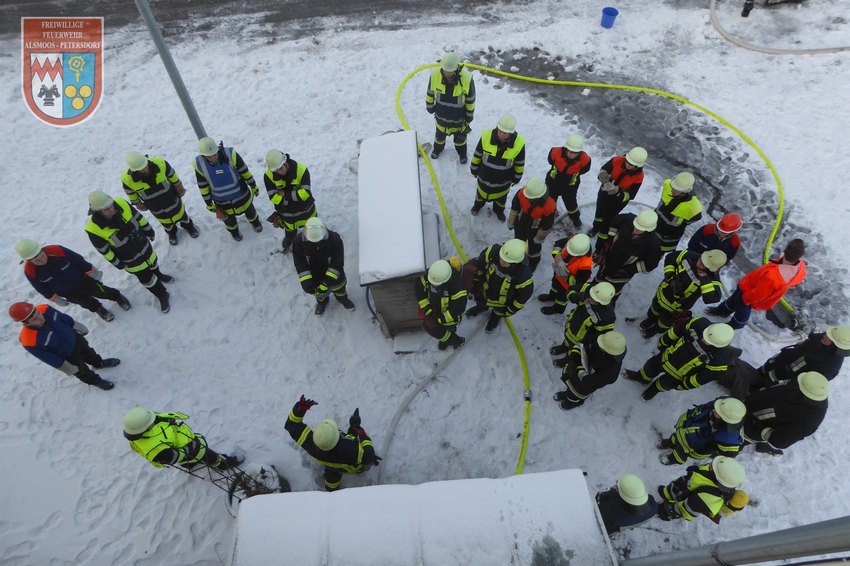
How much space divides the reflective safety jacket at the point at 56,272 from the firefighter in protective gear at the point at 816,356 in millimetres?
8749

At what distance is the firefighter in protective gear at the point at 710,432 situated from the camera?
4.49 m

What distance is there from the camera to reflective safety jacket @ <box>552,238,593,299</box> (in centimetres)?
561

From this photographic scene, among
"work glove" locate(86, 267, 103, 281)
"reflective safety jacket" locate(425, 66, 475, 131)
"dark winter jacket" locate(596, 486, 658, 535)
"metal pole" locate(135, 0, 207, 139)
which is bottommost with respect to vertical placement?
"dark winter jacket" locate(596, 486, 658, 535)

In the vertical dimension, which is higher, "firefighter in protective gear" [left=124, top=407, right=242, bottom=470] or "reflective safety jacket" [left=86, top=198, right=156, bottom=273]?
"reflective safety jacket" [left=86, top=198, right=156, bottom=273]

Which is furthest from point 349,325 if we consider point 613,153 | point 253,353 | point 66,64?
point 66,64

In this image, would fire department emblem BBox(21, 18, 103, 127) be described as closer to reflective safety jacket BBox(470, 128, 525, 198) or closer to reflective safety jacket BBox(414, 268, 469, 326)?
reflective safety jacket BBox(470, 128, 525, 198)

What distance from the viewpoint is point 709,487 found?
425 centimetres

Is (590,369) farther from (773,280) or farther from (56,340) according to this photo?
(56,340)

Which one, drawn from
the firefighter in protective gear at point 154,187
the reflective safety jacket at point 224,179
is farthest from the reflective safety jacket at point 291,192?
the firefighter in protective gear at point 154,187

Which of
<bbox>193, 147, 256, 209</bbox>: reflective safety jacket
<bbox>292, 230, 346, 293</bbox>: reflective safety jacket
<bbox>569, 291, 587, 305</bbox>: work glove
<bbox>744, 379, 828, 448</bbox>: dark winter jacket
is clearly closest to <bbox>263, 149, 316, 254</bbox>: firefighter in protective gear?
<bbox>193, 147, 256, 209</bbox>: reflective safety jacket

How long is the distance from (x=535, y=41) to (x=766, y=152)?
522 centimetres

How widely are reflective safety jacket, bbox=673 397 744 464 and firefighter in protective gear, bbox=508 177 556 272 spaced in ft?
9.33

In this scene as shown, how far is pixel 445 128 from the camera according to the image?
7.80 meters

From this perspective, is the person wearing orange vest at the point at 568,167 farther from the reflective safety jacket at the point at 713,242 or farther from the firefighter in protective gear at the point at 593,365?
Result: the firefighter in protective gear at the point at 593,365
